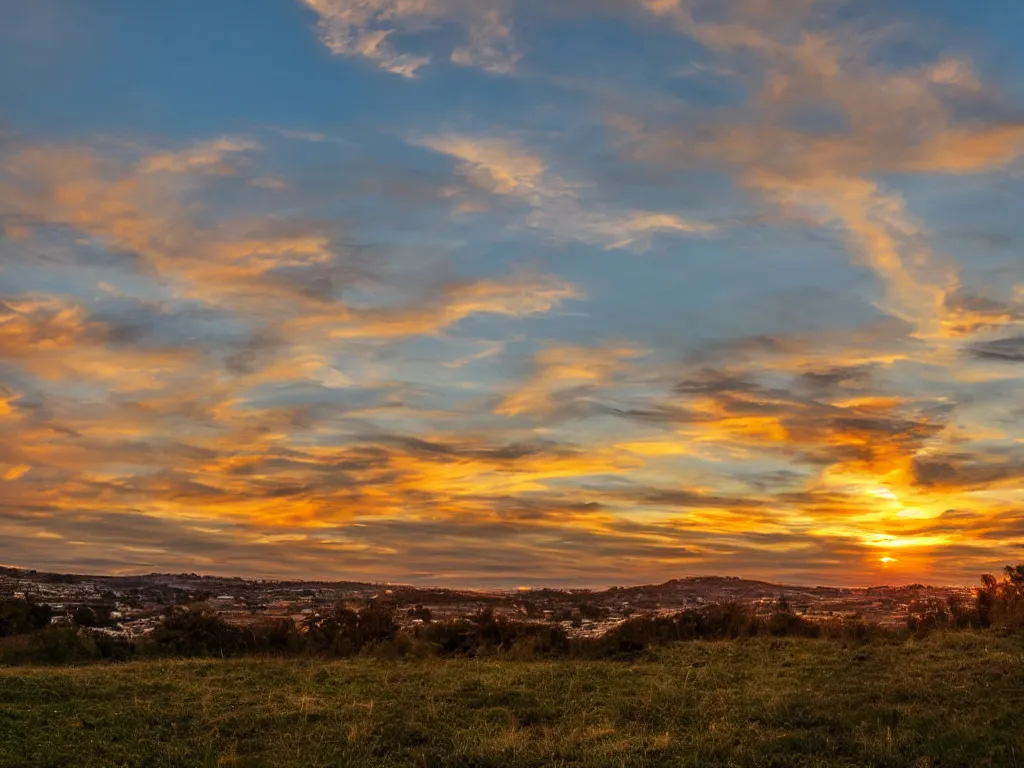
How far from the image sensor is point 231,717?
1516 centimetres

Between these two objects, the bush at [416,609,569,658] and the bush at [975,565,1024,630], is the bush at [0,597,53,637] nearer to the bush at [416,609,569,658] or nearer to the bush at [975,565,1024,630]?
the bush at [416,609,569,658]

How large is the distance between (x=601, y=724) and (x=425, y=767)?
11.7 ft

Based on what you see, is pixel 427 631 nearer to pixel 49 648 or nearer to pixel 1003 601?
pixel 49 648

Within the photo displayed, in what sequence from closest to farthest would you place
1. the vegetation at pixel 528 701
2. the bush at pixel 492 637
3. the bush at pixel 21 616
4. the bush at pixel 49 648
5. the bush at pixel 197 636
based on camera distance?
the vegetation at pixel 528 701 → the bush at pixel 49 648 → the bush at pixel 492 637 → the bush at pixel 197 636 → the bush at pixel 21 616

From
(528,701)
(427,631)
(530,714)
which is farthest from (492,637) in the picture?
(530,714)

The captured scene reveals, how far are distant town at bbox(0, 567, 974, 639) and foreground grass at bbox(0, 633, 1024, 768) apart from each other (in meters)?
10.1

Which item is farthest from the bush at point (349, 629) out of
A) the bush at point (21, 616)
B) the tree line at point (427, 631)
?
the bush at point (21, 616)

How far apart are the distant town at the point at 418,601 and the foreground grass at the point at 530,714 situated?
10103 mm

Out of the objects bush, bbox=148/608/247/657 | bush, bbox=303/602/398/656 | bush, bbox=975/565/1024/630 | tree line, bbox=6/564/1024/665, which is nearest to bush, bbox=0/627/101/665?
tree line, bbox=6/564/1024/665

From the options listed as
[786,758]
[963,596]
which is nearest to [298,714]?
[786,758]

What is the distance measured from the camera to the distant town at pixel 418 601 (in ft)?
106

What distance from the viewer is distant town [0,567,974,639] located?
32.2 m

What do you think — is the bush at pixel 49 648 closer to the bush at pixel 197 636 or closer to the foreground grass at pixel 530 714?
the bush at pixel 197 636

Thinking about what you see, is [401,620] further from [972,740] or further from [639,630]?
[972,740]
